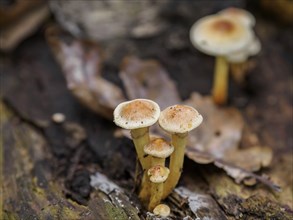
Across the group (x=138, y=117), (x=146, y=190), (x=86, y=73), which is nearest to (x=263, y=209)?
(x=146, y=190)

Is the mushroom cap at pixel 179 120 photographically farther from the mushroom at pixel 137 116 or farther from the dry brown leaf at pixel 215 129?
the dry brown leaf at pixel 215 129

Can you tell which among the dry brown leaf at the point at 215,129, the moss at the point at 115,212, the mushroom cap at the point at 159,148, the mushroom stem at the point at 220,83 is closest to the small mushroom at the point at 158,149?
the mushroom cap at the point at 159,148

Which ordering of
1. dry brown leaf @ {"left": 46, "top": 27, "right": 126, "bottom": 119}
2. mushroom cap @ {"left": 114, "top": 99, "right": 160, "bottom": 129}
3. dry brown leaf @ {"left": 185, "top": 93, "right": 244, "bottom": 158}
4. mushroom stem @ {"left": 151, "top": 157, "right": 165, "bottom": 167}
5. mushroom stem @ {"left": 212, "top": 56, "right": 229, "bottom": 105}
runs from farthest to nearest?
mushroom stem @ {"left": 212, "top": 56, "right": 229, "bottom": 105} → dry brown leaf @ {"left": 46, "top": 27, "right": 126, "bottom": 119} → dry brown leaf @ {"left": 185, "top": 93, "right": 244, "bottom": 158} → mushroom stem @ {"left": 151, "top": 157, "right": 165, "bottom": 167} → mushroom cap @ {"left": 114, "top": 99, "right": 160, "bottom": 129}

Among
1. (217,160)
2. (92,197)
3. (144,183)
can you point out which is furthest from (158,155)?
(217,160)

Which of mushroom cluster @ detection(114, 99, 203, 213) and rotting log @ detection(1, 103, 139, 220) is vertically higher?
mushroom cluster @ detection(114, 99, 203, 213)

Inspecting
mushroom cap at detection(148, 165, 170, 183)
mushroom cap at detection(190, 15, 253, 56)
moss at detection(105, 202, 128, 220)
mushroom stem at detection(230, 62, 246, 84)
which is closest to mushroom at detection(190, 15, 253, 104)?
mushroom cap at detection(190, 15, 253, 56)

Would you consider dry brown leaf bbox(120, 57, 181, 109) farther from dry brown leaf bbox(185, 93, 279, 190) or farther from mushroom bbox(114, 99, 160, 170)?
mushroom bbox(114, 99, 160, 170)

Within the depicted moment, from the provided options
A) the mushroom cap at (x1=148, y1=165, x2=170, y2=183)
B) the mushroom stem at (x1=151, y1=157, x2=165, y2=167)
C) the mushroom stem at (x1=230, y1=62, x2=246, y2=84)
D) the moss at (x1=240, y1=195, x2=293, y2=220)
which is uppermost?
the mushroom cap at (x1=148, y1=165, x2=170, y2=183)
